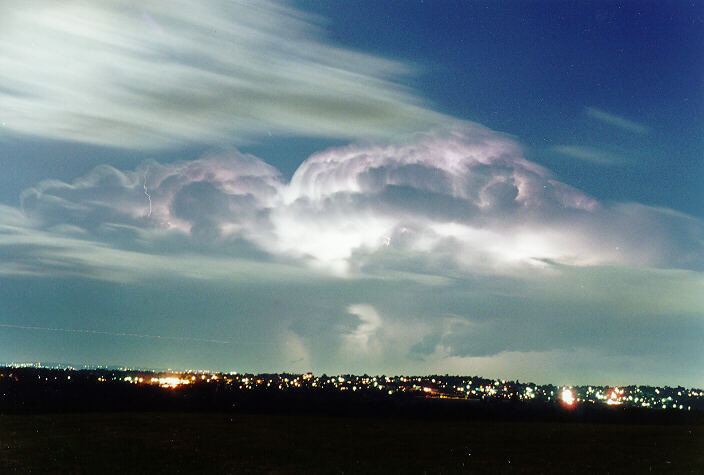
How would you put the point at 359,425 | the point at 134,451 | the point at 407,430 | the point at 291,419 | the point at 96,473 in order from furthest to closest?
the point at 291,419 < the point at 359,425 < the point at 407,430 < the point at 134,451 < the point at 96,473

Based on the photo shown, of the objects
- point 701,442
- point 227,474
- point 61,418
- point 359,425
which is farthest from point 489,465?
point 61,418

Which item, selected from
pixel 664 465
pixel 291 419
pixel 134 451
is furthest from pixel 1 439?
pixel 664 465

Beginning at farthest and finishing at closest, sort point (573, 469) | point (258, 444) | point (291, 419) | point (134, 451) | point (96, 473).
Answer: point (291, 419), point (258, 444), point (134, 451), point (573, 469), point (96, 473)

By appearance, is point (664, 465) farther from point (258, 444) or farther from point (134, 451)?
point (134, 451)

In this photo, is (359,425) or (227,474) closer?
(227,474)

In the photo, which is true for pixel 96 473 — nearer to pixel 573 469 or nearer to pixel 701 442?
pixel 573 469

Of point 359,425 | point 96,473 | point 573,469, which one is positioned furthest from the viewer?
point 359,425
